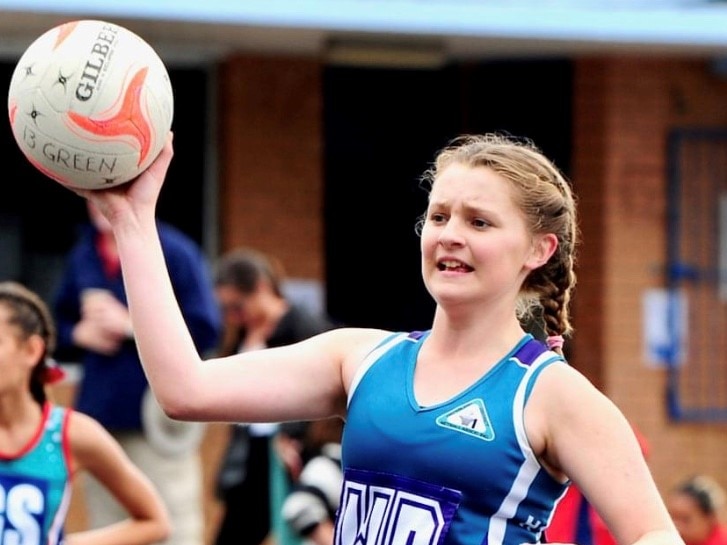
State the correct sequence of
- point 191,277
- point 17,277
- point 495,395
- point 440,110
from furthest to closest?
point 440,110, point 17,277, point 191,277, point 495,395

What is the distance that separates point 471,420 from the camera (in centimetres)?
321

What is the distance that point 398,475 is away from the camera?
324cm

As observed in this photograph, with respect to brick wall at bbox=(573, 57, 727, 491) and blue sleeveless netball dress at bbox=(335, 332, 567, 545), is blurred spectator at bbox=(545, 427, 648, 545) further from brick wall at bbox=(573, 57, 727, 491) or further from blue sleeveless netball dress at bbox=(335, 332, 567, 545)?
brick wall at bbox=(573, 57, 727, 491)

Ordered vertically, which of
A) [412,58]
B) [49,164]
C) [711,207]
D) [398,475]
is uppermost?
[412,58]

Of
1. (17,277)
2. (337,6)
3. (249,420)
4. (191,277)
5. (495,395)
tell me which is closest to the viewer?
(495,395)

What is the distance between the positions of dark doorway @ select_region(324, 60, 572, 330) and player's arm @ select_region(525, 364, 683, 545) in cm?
739

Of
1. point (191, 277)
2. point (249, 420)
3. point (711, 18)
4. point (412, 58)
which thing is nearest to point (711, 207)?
point (711, 18)

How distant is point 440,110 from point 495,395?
26.1ft

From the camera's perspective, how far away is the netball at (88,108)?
3326mm

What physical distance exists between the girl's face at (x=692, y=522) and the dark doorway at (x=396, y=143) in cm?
359

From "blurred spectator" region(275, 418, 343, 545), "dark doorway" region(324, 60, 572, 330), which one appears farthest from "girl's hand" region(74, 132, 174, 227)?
"dark doorway" region(324, 60, 572, 330)

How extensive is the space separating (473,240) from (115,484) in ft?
8.79

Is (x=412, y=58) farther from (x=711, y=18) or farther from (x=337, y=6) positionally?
(x=711, y=18)

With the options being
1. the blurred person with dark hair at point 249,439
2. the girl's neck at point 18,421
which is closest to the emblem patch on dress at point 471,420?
the girl's neck at point 18,421
